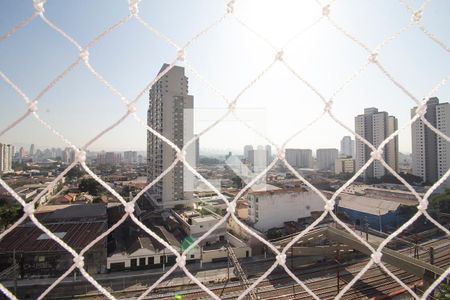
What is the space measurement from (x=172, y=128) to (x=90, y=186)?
7.83 meters

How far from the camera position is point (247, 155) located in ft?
37.7

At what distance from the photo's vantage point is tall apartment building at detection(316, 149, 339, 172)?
27.0 metres

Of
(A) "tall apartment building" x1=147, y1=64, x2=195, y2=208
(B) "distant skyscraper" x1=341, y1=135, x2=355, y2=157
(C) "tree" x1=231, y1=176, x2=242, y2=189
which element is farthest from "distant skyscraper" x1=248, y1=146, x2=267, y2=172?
(B) "distant skyscraper" x1=341, y1=135, x2=355, y2=157

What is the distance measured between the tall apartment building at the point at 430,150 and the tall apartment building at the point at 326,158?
34.9ft

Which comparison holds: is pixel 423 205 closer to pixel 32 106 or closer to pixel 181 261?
pixel 181 261

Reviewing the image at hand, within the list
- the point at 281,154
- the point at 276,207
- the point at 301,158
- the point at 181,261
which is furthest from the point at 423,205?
the point at 301,158

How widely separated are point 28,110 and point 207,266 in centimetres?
605

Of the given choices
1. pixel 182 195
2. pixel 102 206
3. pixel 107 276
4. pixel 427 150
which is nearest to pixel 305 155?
pixel 427 150

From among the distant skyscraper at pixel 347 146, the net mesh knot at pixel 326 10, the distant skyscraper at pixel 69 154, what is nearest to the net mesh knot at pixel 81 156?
the distant skyscraper at pixel 69 154

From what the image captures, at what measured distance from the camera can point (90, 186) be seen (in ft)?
47.9

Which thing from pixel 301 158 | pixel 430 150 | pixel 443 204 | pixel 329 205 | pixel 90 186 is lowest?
pixel 443 204

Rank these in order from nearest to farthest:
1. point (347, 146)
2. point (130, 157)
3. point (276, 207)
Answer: point (276, 207)
point (347, 146)
point (130, 157)

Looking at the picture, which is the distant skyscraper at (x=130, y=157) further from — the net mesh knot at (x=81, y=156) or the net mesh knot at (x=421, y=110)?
the net mesh knot at (x=421, y=110)

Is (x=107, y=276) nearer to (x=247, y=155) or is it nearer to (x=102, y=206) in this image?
(x=102, y=206)
